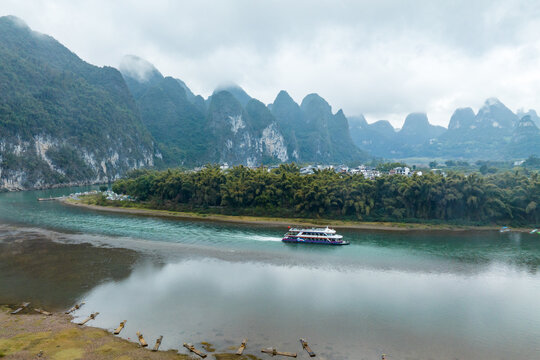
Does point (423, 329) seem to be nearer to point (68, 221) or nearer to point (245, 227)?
point (245, 227)

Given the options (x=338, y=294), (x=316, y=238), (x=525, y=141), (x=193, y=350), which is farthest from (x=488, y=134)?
(x=193, y=350)

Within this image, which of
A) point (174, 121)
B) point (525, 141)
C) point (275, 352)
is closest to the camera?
point (275, 352)

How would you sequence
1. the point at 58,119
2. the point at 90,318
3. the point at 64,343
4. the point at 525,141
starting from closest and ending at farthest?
the point at 64,343 < the point at 90,318 < the point at 58,119 < the point at 525,141

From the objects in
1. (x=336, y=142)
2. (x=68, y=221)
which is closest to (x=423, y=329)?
(x=68, y=221)

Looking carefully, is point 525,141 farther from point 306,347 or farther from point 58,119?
point 58,119

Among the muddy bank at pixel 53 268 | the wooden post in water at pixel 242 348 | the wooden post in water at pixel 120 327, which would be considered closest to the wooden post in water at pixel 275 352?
the wooden post in water at pixel 242 348

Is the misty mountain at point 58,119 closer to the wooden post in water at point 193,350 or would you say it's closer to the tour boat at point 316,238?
the tour boat at point 316,238

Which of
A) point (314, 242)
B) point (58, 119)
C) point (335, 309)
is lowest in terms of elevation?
point (335, 309)
